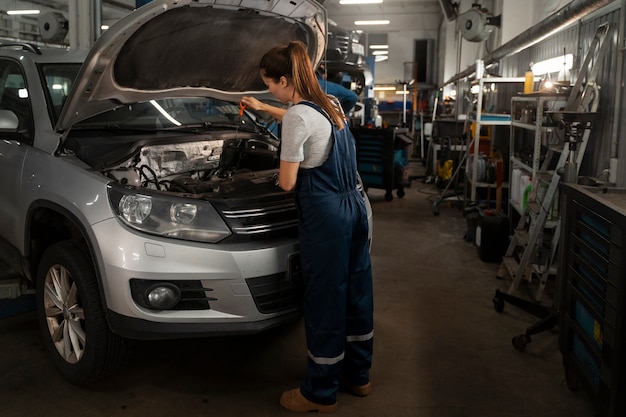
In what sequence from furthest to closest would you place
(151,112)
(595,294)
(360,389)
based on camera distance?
1. (151,112)
2. (360,389)
3. (595,294)

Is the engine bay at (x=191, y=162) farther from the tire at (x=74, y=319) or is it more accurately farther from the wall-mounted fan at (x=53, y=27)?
the wall-mounted fan at (x=53, y=27)

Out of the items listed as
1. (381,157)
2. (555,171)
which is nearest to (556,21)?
(555,171)

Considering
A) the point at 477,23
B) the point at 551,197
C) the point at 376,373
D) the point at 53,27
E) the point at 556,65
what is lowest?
the point at 376,373

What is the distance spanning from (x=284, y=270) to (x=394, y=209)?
5.26 metres

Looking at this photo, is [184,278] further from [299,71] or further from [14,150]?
[14,150]

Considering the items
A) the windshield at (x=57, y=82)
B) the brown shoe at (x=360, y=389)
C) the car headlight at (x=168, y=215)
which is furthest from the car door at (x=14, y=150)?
the brown shoe at (x=360, y=389)

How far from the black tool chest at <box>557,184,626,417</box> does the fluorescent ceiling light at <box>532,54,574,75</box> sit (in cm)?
273

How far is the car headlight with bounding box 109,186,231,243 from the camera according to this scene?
228 centimetres

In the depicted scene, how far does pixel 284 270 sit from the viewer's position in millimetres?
2412

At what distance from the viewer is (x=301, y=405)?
240 cm

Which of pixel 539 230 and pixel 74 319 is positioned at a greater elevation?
pixel 539 230

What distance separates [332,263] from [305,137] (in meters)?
0.52

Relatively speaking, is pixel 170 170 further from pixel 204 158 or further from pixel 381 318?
pixel 381 318

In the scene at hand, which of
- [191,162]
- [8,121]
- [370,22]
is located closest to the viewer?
[8,121]
